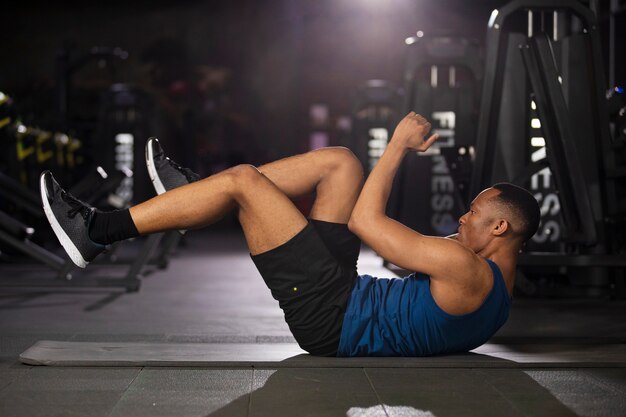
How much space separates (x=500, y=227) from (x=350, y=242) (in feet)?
1.64

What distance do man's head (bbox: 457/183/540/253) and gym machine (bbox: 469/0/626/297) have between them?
7.66 feet

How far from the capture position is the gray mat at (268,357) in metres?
2.93

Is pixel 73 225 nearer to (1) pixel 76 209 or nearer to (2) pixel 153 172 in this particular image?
(1) pixel 76 209

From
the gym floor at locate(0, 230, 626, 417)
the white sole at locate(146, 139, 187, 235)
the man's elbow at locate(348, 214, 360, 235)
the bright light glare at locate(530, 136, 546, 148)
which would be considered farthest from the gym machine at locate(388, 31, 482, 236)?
the man's elbow at locate(348, 214, 360, 235)

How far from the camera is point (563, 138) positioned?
5.06m

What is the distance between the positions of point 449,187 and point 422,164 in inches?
12.6

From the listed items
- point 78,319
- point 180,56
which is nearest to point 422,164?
point 78,319

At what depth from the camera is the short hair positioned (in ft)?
9.00

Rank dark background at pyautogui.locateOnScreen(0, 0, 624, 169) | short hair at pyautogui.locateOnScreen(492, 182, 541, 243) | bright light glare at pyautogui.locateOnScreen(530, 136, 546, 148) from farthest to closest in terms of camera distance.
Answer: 1. dark background at pyautogui.locateOnScreen(0, 0, 624, 169)
2. bright light glare at pyautogui.locateOnScreen(530, 136, 546, 148)
3. short hair at pyautogui.locateOnScreen(492, 182, 541, 243)

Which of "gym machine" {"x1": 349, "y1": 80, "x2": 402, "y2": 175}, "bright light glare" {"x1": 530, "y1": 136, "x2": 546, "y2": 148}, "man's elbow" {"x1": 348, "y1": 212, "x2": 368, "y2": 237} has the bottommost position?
"gym machine" {"x1": 349, "y1": 80, "x2": 402, "y2": 175}

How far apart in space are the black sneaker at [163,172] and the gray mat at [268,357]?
589 mm

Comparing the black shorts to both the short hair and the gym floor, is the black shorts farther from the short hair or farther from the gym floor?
the short hair

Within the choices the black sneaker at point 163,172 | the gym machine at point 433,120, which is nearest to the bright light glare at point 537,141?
the gym machine at point 433,120

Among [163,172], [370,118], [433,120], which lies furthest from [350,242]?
[370,118]
